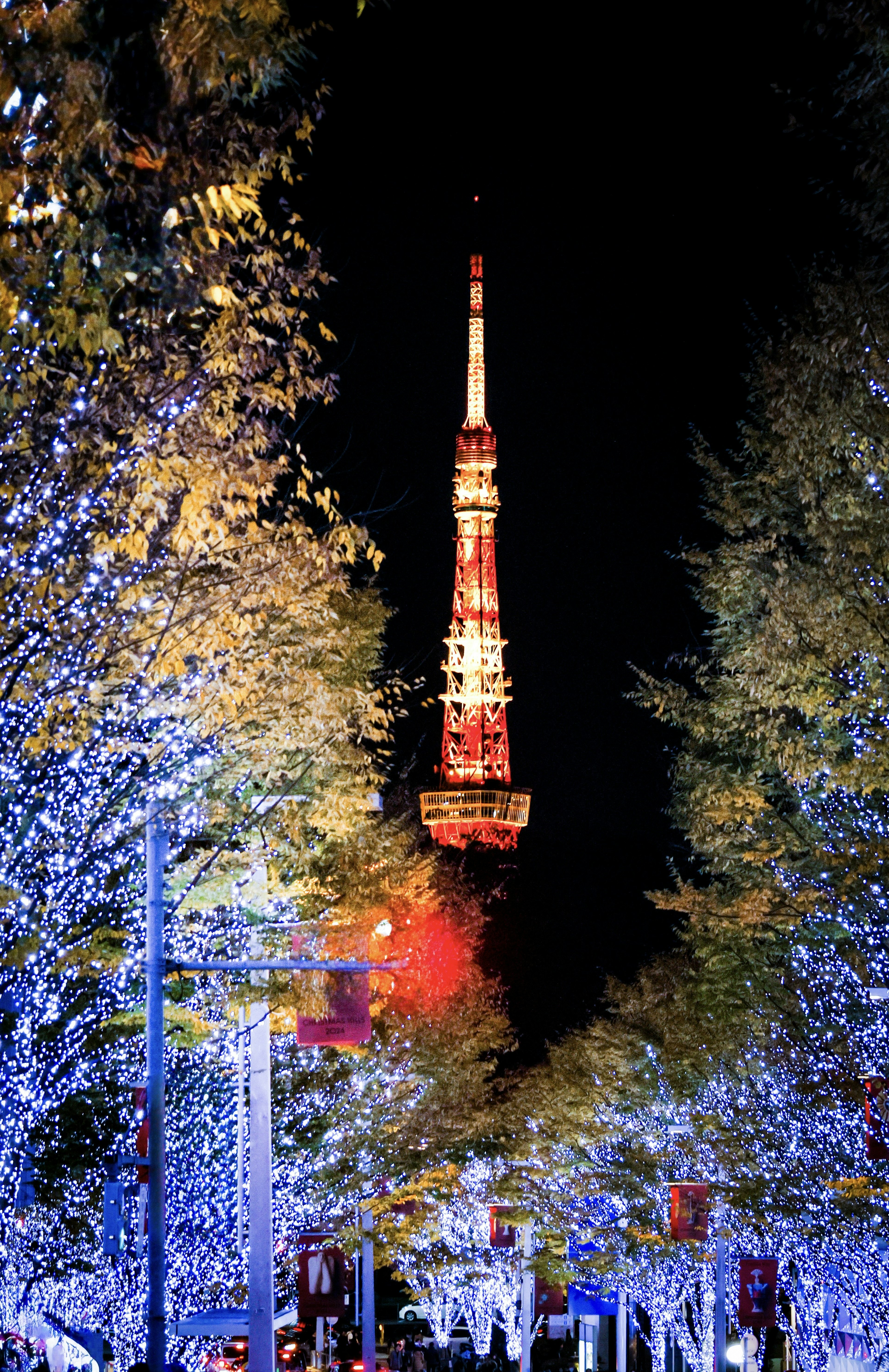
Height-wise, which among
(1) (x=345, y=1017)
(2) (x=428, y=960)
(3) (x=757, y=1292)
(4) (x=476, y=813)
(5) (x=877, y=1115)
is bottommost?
(3) (x=757, y=1292)

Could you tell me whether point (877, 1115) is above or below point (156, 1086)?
below

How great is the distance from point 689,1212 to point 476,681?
90.4 m

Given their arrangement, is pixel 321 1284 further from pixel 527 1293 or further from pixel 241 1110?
pixel 527 1293

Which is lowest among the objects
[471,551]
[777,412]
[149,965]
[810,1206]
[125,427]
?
[810,1206]

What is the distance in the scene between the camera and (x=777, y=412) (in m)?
19.2

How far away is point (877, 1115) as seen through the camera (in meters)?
20.2

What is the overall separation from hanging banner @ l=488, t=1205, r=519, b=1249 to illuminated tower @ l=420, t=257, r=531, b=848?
217ft

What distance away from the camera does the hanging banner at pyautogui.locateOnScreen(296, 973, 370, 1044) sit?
1872 centimetres

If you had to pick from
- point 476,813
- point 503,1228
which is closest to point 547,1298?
point 503,1228

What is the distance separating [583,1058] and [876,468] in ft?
102

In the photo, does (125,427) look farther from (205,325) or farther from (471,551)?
A: (471,551)

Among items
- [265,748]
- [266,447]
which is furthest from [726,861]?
[266,447]

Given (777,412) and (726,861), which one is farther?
(726,861)

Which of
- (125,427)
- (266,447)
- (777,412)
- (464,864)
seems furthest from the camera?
(464,864)
